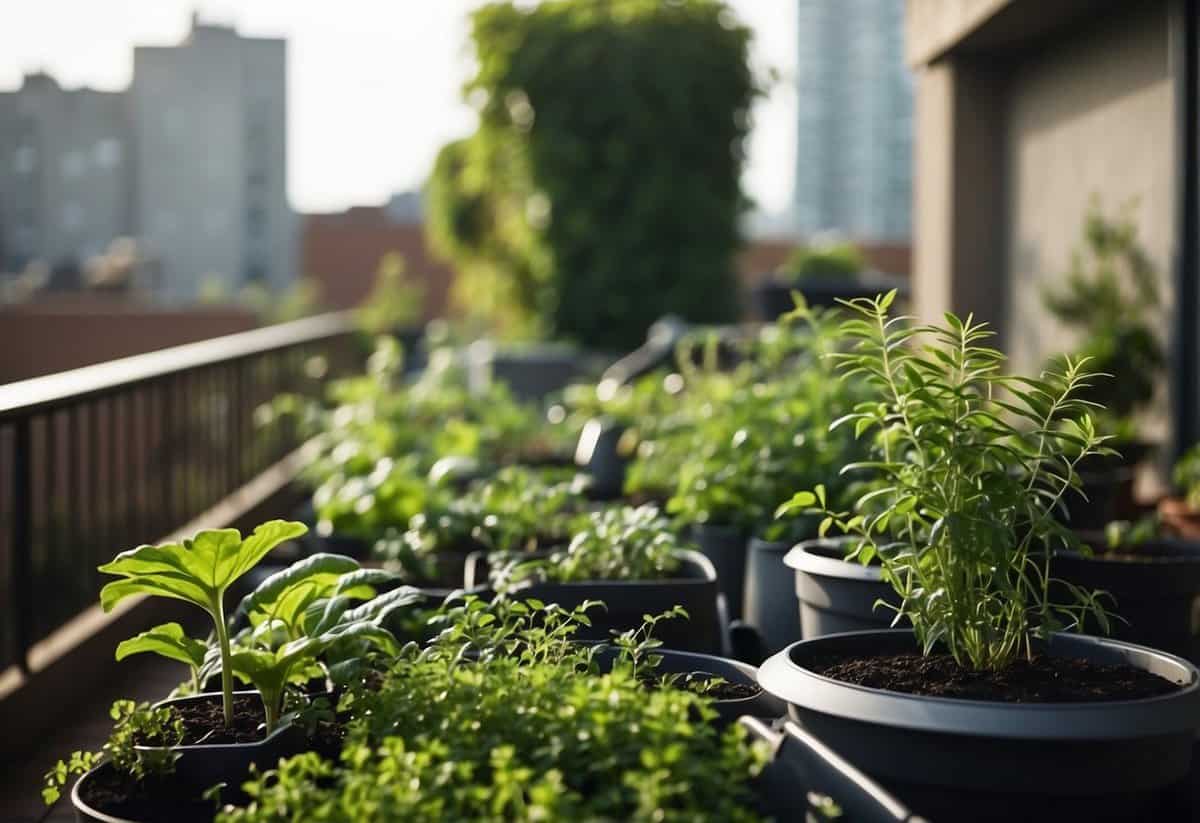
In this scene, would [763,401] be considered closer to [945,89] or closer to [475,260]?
[945,89]

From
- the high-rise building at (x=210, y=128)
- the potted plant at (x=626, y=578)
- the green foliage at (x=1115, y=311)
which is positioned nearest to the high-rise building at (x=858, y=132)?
the high-rise building at (x=210, y=128)

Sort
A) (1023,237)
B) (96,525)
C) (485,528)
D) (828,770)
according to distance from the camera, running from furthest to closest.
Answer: (1023,237) → (96,525) → (485,528) → (828,770)

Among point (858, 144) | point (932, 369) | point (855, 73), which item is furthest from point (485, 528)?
point (855, 73)

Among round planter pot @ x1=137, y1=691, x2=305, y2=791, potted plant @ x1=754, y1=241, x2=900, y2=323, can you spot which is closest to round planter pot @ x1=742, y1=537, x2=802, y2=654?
round planter pot @ x1=137, y1=691, x2=305, y2=791

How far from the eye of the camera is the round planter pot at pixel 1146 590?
198cm

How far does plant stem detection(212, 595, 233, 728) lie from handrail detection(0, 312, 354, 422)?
1.05 meters

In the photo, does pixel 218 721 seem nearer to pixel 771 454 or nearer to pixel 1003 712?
pixel 1003 712

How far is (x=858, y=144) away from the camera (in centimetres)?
4538

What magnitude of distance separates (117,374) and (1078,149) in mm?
3342

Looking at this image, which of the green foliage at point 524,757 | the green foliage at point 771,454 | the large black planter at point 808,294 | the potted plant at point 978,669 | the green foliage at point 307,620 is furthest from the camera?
the large black planter at point 808,294

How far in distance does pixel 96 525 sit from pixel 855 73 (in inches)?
1831

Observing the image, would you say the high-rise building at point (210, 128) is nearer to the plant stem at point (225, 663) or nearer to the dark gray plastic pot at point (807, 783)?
the plant stem at point (225, 663)

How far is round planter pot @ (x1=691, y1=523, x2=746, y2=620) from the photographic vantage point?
8.83 feet

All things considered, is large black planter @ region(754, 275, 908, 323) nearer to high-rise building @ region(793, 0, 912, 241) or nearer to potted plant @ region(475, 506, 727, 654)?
potted plant @ region(475, 506, 727, 654)
